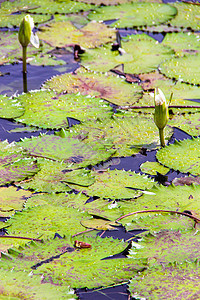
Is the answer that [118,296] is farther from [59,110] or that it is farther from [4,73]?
[4,73]

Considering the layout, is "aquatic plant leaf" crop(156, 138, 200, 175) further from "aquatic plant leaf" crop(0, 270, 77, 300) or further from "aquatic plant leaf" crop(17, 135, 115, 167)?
"aquatic plant leaf" crop(0, 270, 77, 300)

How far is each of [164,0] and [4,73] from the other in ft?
8.09

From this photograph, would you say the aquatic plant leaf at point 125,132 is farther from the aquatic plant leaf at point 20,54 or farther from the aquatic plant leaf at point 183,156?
the aquatic plant leaf at point 20,54

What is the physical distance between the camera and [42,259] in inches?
71.5

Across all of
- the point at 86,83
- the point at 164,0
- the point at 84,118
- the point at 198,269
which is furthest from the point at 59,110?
the point at 164,0

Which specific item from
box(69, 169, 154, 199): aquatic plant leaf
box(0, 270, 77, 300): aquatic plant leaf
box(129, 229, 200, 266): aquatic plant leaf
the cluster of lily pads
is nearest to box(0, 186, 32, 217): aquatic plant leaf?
the cluster of lily pads

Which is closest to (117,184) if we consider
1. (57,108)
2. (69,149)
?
(69,149)

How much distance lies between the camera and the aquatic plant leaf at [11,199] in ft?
7.11

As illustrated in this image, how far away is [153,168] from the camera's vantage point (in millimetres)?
2518

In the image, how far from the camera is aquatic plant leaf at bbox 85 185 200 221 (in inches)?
83.4

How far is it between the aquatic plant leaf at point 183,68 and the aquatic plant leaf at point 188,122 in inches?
20.2

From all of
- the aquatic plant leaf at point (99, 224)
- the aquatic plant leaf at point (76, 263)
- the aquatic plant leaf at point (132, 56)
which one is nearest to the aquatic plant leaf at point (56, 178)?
the aquatic plant leaf at point (99, 224)

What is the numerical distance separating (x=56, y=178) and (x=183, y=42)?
7.77 feet

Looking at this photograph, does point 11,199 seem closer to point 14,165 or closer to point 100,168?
A: point 14,165
